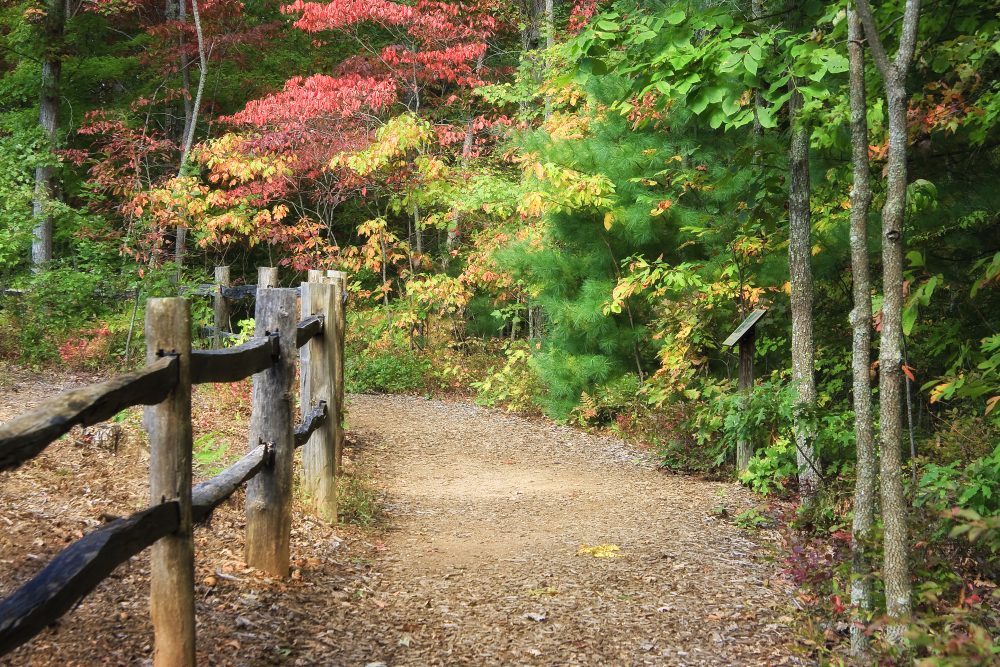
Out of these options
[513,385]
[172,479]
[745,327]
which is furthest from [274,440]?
[513,385]

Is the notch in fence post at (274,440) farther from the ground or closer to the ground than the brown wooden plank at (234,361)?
closer to the ground

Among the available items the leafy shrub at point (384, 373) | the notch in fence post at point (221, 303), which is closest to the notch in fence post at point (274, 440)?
the notch in fence post at point (221, 303)

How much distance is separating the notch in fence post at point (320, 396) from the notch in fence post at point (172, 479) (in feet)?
9.02

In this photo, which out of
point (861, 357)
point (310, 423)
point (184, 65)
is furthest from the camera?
point (184, 65)

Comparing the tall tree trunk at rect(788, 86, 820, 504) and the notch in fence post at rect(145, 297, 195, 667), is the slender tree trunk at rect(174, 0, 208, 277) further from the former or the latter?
the notch in fence post at rect(145, 297, 195, 667)

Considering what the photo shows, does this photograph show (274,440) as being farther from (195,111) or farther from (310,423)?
(195,111)

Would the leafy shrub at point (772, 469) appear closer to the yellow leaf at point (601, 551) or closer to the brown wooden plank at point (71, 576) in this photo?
the yellow leaf at point (601, 551)

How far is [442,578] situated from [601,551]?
124cm

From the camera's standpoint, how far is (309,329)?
626 cm

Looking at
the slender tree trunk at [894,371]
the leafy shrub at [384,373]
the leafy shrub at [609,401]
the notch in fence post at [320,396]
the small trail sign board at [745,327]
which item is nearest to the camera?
the slender tree trunk at [894,371]

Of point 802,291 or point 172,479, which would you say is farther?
point 802,291

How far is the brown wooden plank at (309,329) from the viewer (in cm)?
591

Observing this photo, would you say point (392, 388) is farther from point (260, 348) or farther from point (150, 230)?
point (260, 348)

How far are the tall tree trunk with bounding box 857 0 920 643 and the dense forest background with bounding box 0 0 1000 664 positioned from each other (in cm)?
1
